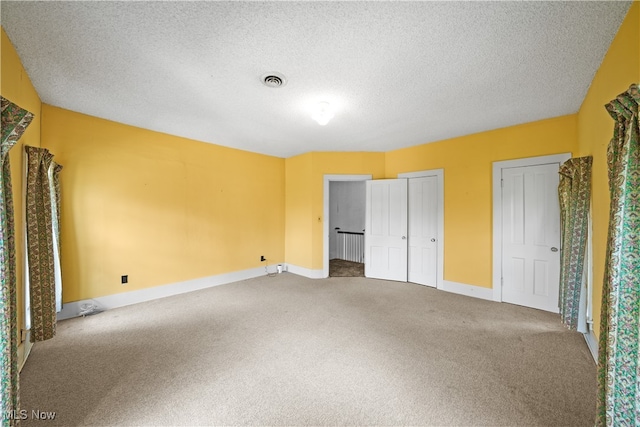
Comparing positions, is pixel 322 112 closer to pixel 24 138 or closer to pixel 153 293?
pixel 24 138

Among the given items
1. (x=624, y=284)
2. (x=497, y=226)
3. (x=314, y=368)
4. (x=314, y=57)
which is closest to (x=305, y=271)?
(x=314, y=368)

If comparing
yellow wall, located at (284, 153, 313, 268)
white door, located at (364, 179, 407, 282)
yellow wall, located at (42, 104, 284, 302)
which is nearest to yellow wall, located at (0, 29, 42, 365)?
yellow wall, located at (42, 104, 284, 302)

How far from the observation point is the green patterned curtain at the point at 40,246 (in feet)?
7.59

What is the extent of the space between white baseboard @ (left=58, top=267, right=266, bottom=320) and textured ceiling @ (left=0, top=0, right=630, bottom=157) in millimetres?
2504

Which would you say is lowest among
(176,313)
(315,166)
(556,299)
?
(176,313)

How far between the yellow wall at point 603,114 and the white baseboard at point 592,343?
4.2 inches

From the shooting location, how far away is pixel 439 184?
4.33 m

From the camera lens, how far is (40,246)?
94.7 inches

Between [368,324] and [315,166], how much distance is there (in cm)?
324

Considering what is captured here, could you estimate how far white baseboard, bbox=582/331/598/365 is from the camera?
7.33 ft

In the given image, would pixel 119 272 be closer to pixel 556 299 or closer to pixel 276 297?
pixel 276 297

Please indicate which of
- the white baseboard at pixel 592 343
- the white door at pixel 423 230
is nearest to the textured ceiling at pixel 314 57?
the white door at pixel 423 230

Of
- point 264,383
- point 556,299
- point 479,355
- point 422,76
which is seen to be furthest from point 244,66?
point 556,299

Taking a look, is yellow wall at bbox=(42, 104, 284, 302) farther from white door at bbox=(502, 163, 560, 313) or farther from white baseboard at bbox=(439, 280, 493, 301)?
white door at bbox=(502, 163, 560, 313)
